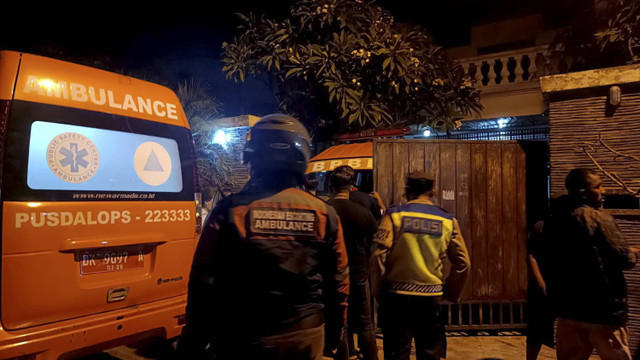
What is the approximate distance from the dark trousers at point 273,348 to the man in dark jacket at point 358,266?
208 cm

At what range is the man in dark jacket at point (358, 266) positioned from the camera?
3.87 m

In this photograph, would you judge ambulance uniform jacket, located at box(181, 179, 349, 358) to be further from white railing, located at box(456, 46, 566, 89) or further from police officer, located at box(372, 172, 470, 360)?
white railing, located at box(456, 46, 566, 89)

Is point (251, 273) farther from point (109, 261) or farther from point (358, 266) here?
point (358, 266)

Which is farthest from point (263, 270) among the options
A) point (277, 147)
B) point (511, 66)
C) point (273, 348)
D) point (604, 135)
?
point (511, 66)

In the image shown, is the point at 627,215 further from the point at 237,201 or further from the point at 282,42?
the point at 282,42

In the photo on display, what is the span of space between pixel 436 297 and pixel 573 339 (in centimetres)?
99

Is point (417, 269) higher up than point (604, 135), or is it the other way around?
point (604, 135)

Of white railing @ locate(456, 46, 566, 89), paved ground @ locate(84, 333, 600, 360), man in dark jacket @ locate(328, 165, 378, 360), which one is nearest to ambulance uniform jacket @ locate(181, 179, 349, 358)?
man in dark jacket @ locate(328, 165, 378, 360)

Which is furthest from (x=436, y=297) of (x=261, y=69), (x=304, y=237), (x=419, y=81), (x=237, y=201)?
(x=261, y=69)

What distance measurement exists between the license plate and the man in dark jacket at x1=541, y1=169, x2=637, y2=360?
317 cm

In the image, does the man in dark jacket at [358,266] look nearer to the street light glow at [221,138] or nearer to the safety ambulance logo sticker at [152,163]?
the safety ambulance logo sticker at [152,163]

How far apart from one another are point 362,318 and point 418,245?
120 cm

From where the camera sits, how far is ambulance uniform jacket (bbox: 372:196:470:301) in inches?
119

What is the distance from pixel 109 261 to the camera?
10.6 feet
